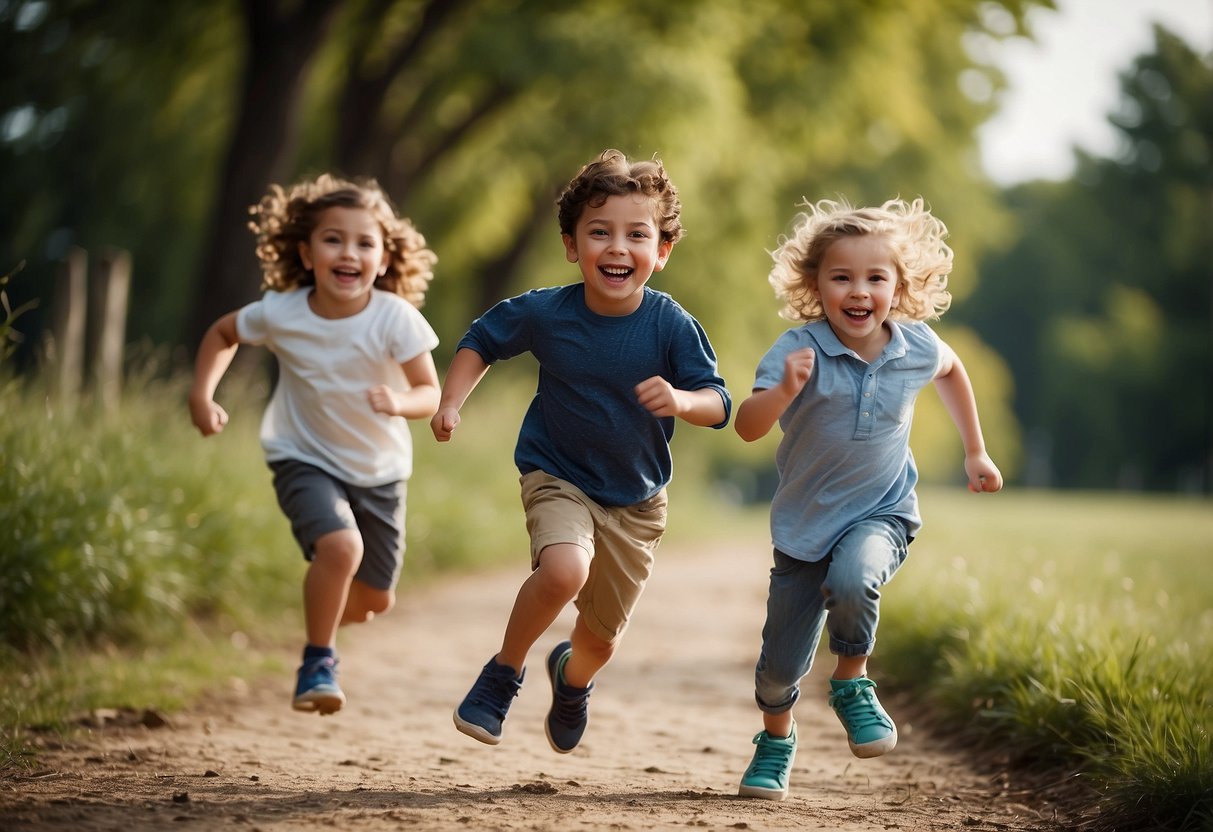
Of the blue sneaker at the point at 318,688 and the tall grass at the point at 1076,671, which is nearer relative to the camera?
the tall grass at the point at 1076,671

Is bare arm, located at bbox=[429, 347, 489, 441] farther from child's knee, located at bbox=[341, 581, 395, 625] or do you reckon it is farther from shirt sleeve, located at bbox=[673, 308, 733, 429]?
child's knee, located at bbox=[341, 581, 395, 625]

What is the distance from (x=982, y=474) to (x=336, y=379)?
2.43 m

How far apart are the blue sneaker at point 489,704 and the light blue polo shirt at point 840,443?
1037 mm

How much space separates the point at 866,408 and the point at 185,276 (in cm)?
2008

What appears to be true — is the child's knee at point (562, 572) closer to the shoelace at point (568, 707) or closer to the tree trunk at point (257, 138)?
the shoelace at point (568, 707)

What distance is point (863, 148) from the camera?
24656 mm

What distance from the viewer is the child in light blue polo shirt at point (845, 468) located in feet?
14.3

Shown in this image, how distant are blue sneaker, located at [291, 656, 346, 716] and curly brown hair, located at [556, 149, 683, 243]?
179 centimetres

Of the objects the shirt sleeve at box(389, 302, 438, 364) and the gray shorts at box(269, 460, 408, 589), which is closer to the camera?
the gray shorts at box(269, 460, 408, 589)

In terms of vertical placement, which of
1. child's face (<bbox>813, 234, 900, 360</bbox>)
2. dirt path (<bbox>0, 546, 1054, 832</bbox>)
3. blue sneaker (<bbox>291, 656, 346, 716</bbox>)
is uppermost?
child's face (<bbox>813, 234, 900, 360</bbox>)

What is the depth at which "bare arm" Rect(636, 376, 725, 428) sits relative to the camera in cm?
404

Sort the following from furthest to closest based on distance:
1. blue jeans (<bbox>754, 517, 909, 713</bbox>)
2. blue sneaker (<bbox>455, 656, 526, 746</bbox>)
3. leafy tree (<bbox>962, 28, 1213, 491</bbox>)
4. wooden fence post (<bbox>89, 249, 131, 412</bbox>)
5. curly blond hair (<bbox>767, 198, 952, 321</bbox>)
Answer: leafy tree (<bbox>962, 28, 1213, 491</bbox>)
wooden fence post (<bbox>89, 249, 131, 412</bbox>)
curly blond hair (<bbox>767, 198, 952, 321</bbox>)
blue sneaker (<bbox>455, 656, 526, 746</bbox>)
blue jeans (<bbox>754, 517, 909, 713</bbox>)

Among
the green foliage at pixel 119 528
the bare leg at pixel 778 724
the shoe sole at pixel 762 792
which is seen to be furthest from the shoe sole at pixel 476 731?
the green foliage at pixel 119 528

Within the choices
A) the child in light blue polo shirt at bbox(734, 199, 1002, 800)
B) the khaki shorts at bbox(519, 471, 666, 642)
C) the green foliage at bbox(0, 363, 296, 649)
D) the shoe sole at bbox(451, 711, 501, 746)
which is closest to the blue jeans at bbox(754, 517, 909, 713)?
the child in light blue polo shirt at bbox(734, 199, 1002, 800)
